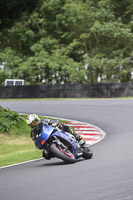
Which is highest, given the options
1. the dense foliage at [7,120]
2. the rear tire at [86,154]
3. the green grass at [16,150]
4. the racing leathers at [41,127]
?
the racing leathers at [41,127]

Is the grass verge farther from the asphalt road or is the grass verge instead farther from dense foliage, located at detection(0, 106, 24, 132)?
the asphalt road

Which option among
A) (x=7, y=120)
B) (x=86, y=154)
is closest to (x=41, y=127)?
(x=86, y=154)

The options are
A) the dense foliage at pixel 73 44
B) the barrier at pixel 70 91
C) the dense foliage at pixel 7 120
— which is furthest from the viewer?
the dense foliage at pixel 73 44

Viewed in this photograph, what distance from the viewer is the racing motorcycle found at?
32.1ft

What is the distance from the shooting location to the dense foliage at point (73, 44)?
47.6m

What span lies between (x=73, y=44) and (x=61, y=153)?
4056cm

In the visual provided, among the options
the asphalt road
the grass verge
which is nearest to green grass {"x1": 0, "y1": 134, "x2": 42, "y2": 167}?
the grass verge

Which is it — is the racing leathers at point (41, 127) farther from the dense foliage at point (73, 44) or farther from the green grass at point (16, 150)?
the dense foliage at point (73, 44)

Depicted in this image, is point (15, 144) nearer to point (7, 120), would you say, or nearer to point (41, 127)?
point (7, 120)

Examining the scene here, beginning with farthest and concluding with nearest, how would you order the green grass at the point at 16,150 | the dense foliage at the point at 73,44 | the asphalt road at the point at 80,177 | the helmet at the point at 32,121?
the dense foliage at the point at 73,44
the green grass at the point at 16,150
the helmet at the point at 32,121
the asphalt road at the point at 80,177

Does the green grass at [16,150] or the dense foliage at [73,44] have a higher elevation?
the dense foliage at [73,44]

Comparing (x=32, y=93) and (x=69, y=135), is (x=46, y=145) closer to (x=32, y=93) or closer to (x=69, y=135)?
(x=69, y=135)

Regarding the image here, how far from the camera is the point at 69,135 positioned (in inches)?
402

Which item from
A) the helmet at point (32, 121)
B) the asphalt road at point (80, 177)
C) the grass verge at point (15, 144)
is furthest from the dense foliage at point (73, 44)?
the helmet at point (32, 121)
